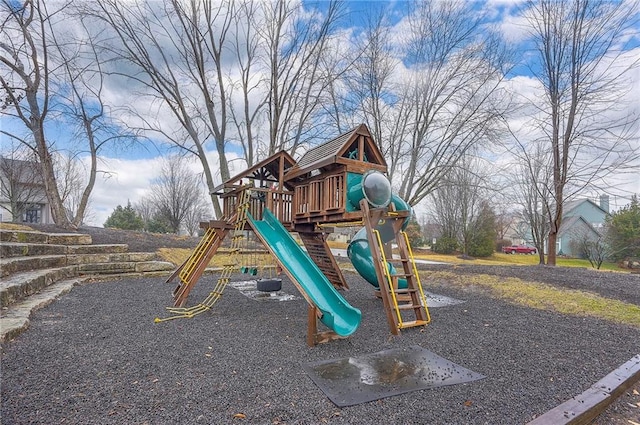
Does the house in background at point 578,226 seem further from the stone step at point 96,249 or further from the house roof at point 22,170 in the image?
the house roof at point 22,170

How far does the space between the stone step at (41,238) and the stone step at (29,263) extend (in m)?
0.94

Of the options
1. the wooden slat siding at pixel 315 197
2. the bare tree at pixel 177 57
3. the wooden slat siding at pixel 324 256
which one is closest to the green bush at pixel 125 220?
the bare tree at pixel 177 57

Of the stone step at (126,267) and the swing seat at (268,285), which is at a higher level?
the stone step at (126,267)

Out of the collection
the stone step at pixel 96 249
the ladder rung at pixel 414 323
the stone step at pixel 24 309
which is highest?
the stone step at pixel 96 249

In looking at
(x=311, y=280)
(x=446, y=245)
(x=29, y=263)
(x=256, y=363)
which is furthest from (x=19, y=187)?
(x=446, y=245)

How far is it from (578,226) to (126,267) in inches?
1534

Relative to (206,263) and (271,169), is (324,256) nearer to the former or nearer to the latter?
(271,169)

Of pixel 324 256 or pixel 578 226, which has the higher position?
pixel 578 226

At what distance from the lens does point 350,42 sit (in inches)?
566

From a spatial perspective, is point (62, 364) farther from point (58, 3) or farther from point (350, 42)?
point (350, 42)

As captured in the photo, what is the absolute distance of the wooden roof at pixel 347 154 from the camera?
18.5 feet

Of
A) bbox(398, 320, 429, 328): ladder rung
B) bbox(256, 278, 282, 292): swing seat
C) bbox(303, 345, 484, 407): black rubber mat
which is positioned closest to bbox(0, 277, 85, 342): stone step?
bbox(303, 345, 484, 407): black rubber mat

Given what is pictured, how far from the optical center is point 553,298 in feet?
22.2

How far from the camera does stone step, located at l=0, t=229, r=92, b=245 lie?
24.9 feet
